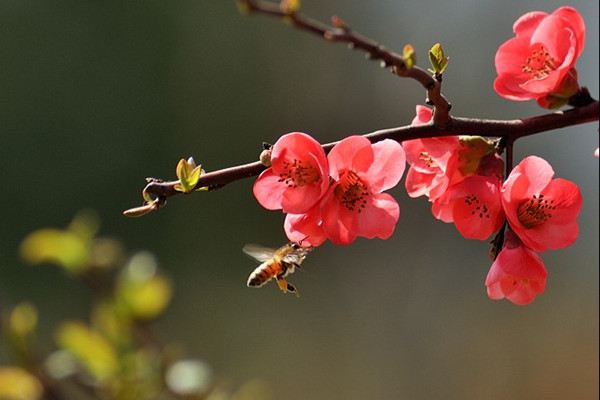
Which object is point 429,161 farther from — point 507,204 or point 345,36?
point 345,36

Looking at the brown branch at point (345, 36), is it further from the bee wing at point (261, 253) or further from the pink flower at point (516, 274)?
the bee wing at point (261, 253)

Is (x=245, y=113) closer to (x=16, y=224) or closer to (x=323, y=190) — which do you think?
(x=16, y=224)

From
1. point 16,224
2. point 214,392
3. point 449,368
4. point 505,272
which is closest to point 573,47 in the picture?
point 505,272

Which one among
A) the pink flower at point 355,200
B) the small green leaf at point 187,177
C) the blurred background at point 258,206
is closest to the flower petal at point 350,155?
the pink flower at point 355,200

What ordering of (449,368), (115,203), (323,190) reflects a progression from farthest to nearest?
1. (115,203)
2. (449,368)
3. (323,190)

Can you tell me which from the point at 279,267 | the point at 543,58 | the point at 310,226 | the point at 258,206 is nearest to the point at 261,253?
the point at 279,267
